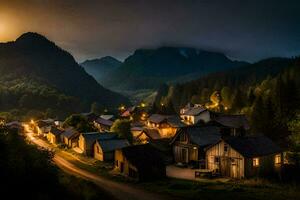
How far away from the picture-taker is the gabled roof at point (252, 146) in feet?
150

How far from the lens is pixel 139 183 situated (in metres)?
42.4

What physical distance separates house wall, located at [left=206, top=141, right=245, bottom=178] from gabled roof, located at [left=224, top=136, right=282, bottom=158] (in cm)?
69

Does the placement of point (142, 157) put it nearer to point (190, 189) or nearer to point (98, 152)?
point (190, 189)

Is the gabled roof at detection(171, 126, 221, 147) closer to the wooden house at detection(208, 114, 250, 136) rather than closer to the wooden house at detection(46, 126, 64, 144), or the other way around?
the wooden house at detection(208, 114, 250, 136)


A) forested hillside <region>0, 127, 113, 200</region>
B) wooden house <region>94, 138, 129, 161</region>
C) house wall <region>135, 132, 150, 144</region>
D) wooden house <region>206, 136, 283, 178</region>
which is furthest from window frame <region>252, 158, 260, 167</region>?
house wall <region>135, 132, 150, 144</region>

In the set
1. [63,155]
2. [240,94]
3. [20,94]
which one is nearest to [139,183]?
[63,155]

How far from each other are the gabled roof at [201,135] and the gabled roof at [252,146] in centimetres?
973

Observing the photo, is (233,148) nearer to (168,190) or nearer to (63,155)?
(168,190)

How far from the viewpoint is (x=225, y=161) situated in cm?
4731

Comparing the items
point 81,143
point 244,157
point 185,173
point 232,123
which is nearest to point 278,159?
point 244,157

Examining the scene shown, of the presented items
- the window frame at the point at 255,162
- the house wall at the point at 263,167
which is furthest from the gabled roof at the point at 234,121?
the window frame at the point at 255,162

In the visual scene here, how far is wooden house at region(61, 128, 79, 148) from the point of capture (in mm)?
77812

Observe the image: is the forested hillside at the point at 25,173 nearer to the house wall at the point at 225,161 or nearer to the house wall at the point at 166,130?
the house wall at the point at 225,161

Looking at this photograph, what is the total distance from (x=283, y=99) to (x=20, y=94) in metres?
162
